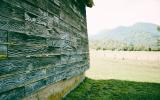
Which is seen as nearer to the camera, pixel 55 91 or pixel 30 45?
pixel 30 45

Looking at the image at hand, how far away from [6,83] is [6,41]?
55cm

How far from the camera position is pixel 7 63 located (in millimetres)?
2631

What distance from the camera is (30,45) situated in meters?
3.25

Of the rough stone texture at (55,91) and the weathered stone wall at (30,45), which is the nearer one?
the weathered stone wall at (30,45)

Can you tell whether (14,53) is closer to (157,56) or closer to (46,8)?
(46,8)

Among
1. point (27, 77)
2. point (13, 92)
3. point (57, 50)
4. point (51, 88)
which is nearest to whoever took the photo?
point (13, 92)

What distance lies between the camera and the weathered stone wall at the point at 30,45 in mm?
2605

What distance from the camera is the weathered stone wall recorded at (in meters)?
2.61

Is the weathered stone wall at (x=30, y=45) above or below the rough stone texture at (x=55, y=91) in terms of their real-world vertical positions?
above

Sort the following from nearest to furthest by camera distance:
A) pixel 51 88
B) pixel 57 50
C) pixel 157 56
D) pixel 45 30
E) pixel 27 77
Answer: pixel 27 77 < pixel 45 30 < pixel 57 50 < pixel 51 88 < pixel 157 56

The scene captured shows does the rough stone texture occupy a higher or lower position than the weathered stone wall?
lower

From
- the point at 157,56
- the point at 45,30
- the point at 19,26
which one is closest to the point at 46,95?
the point at 45,30

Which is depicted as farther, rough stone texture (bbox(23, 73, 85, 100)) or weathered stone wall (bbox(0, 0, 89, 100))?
rough stone texture (bbox(23, 73, 85, 100))

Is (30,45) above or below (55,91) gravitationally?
above
